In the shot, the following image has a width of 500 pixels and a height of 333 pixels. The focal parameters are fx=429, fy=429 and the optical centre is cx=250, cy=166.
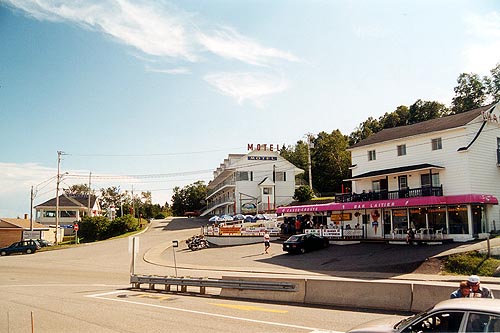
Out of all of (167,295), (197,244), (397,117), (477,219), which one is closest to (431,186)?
(477,219)

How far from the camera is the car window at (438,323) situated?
622 centimetres

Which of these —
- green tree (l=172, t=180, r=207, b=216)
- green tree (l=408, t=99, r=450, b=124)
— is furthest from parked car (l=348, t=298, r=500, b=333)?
green tree (l=172, t=180, r=207, b=216)

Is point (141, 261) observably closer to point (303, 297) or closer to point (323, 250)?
point (323, 250)

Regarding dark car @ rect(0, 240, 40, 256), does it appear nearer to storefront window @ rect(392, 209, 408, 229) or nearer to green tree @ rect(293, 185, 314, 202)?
green tree @ rect(293, 185, 314, 202)

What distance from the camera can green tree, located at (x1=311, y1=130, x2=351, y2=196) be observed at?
8012 centimetres

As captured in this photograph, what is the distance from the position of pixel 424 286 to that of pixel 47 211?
292 ft

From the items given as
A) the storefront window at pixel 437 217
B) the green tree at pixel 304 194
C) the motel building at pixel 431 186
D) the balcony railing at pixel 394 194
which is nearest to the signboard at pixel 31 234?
the green tree at pixel 304 194

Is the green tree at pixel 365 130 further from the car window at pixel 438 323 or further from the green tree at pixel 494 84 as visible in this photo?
the car window at pixel 438 323

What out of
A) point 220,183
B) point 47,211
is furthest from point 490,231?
point 47,211

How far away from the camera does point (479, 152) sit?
113 feet

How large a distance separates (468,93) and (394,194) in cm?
4144

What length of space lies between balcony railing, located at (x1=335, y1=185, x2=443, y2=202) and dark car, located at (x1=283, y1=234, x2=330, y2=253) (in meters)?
6.45

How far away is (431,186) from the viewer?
112 ft

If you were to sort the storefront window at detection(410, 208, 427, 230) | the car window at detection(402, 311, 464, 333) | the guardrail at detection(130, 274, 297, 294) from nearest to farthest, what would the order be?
the car window at detection(402, 311, 464, 333)
the guardrail at detection(130, 274, 297, 294)
the storefront window at detection(410, 208, 427, 230)
